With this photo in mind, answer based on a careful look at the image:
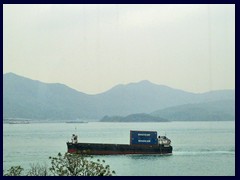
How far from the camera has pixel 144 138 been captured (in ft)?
50.3

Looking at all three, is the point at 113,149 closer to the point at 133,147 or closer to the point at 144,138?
the point at 133,147

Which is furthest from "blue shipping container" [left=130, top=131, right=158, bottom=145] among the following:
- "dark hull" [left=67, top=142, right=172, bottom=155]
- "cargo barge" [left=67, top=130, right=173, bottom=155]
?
"dark hull" [left=67, top=142, right=172, bottom=155]

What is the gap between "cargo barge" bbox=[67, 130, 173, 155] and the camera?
14.9 m

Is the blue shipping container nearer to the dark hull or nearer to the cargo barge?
the cargo barge

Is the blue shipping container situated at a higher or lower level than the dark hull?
higher

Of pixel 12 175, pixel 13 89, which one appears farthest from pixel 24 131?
pixel 12 175

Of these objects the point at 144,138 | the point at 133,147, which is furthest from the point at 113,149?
the point at 144,138

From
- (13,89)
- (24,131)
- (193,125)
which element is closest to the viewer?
(24,131)

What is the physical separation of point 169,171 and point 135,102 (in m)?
25.0

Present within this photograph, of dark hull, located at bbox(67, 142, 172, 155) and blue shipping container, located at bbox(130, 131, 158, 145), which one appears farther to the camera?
blue shipping container, located at bbox(130, 131, 158, 145)

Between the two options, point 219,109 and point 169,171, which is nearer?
point 169,171

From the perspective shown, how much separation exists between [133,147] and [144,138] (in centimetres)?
62

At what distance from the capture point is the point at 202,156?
632 inches

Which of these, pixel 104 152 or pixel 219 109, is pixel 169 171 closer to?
pixel 104 152
